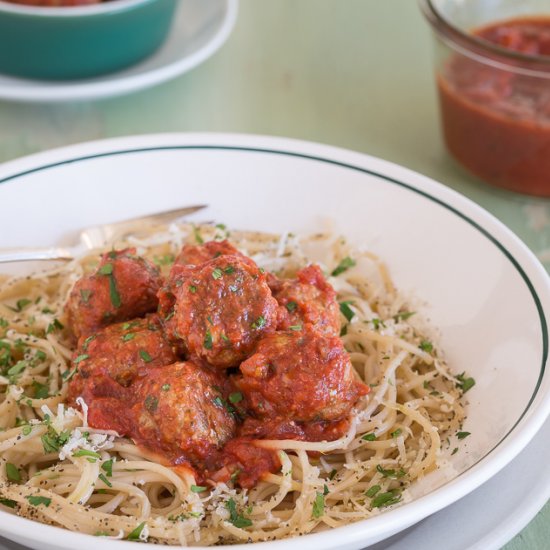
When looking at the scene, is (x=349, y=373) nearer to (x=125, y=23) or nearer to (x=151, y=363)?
(x=151, y=363)

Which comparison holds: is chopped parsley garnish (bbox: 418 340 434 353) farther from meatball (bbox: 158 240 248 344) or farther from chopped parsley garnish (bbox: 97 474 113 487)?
chopped parsley garnish (bbox: 97 474 113 487)

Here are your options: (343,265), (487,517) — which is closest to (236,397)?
(487,517)

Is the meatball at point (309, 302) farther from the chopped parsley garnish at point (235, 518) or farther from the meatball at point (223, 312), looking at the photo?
the chopped parsley garnish at point (235, 518)

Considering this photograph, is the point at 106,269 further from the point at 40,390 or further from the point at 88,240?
the point at 88,240

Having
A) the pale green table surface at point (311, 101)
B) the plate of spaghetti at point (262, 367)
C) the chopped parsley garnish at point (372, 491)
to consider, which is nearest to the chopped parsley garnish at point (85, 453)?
the plate of spaghetti at point (262, 367)

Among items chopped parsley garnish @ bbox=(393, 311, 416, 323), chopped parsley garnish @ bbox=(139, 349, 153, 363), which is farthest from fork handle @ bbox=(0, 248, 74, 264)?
chopped parsley garnish @ bbox=(393, 311, 416, 323)

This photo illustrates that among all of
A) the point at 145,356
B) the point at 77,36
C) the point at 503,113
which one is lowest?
the point at 503,113

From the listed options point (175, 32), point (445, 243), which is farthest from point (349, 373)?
point (175, 32)
